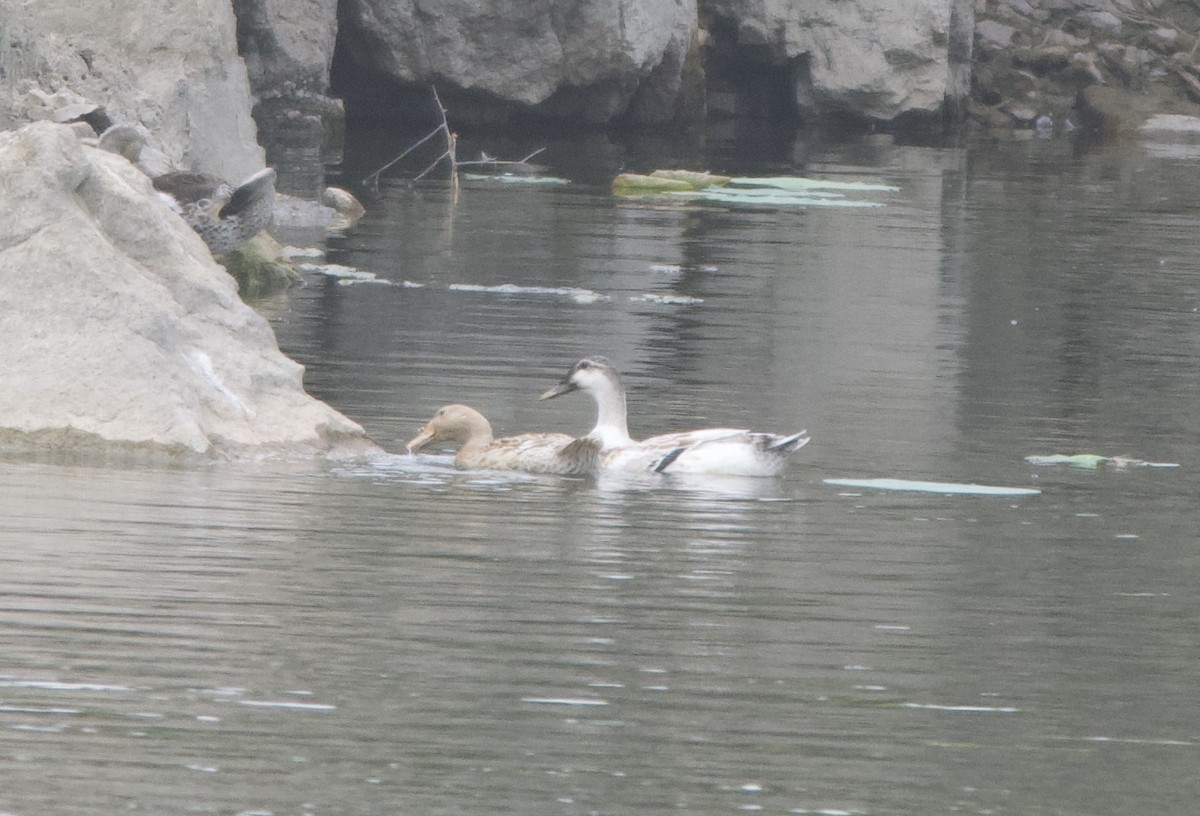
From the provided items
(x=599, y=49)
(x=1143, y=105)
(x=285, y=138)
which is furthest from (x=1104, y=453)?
(x=1143, y=105)

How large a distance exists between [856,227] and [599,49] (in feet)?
37.7

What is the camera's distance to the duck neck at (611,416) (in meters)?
10.1

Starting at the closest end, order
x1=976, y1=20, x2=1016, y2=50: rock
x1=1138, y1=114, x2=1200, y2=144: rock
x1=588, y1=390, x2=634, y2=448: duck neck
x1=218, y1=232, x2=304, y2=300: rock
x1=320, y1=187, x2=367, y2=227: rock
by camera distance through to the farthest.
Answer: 1. x1=588, y1=390, x2=634, y2=448: duck neck
2. x1=218, y1=232, x2=304, y2=300: rock
3. x1=320, y1=187, x2=367, y2=227: rock
4. x1=1138, y1=114, x2=1200, y2=144: rock
5. x1=976, y1=20, x2=1016, y2=50: rock

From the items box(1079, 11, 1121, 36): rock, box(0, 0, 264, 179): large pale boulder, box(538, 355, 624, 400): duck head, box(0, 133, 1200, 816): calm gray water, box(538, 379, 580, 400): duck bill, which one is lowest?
box(0, 133, 1200, 816): calm gray water

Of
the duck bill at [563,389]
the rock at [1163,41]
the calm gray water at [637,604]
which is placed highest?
the rock at [1163,41]

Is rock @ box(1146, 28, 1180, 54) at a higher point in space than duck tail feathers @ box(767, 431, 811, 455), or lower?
higher

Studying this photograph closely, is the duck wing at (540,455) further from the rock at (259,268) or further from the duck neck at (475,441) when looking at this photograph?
the rock at (259,268)

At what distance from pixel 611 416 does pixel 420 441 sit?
82 cm

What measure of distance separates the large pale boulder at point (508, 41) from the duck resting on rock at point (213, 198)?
1800cm

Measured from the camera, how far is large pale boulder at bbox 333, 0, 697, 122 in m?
32.4

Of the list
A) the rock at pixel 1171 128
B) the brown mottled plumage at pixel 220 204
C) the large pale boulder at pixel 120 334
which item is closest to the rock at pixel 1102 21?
the rock at pixel 1171 128

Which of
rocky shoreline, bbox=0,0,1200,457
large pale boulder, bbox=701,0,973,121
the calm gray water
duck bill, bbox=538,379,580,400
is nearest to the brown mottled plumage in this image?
the calm gray water

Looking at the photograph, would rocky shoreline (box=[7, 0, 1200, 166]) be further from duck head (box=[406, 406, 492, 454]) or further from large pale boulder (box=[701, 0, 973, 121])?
duck head (box=[406, 406, 492, 454])

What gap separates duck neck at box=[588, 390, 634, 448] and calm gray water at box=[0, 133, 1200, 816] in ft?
Result: 2.17
